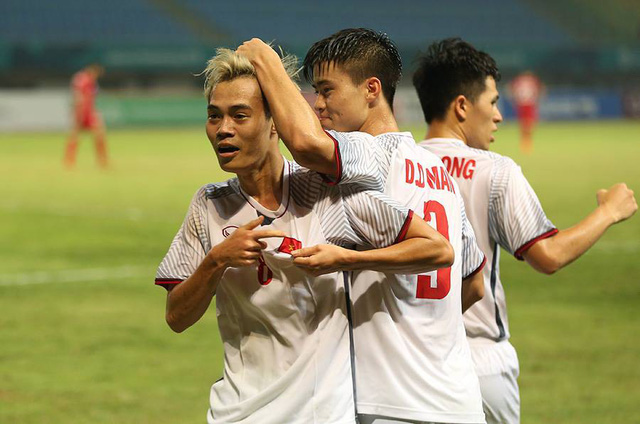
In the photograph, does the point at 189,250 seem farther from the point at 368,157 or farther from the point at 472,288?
the point at 472,288

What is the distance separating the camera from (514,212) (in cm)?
438

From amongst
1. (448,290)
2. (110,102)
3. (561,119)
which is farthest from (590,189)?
(561,119)

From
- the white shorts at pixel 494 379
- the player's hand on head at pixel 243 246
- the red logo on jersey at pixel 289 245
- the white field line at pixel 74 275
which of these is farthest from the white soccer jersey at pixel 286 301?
the white field line at pixel 74 275

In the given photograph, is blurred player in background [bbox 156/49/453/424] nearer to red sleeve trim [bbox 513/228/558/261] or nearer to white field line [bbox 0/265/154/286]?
red sleeve trim [bbox 513/228/558/261]

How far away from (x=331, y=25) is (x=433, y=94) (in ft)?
150

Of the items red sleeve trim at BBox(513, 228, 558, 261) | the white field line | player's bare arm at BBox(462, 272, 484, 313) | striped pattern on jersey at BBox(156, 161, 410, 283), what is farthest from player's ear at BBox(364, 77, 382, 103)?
the white field line

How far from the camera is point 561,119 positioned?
4759 cm

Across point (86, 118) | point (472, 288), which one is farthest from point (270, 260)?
point (86, 118)

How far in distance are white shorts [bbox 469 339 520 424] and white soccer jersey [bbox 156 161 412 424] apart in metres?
1.18

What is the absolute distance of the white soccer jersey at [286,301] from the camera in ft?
10.8

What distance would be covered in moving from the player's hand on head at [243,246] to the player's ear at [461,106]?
177cm

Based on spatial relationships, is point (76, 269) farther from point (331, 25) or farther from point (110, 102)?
point (331, 25)

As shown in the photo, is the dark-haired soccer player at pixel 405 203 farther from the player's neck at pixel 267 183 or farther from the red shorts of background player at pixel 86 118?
the red shorts of background player at pixel 86 118

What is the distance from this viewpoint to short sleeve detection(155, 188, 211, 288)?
11.2ft
